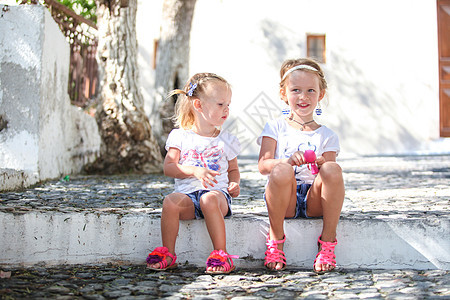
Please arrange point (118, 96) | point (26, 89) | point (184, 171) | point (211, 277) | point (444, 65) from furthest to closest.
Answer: point (444, 65) < point (118, 96) < point (26, 89) < point (184, 171) < point (211, 277)

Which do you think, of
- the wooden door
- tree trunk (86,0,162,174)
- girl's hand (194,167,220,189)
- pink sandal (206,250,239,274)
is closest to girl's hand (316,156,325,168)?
girl's hand (194,167,220,189)

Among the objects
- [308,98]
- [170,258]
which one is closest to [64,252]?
[170,258]

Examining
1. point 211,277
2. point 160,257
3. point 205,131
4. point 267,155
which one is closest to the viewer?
point 211,277

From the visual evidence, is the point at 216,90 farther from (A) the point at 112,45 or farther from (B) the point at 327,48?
(B) the point at 327,48

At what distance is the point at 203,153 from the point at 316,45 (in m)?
8.35

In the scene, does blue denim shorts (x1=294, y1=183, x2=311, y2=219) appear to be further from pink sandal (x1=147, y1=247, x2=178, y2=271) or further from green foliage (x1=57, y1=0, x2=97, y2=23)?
green foliage (x1=57, y1=0, x2=97, y2=23)

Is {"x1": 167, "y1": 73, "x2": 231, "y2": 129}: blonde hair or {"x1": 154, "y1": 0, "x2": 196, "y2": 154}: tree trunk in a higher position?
{"x1": 154, "y1": 0, "x2": 196, "y2": 154}: tree trunk

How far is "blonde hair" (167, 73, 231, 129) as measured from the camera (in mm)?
3002

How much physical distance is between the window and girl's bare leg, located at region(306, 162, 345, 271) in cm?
833

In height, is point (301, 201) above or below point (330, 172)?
below

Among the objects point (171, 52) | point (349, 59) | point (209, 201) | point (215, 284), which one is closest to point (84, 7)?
point (171, 52)

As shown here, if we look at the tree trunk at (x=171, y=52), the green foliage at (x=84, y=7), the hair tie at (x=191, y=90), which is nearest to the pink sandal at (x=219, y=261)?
the hair tie at (x=191, y=90)

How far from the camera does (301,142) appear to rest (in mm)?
2938

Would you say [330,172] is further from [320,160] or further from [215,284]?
[215,284]
